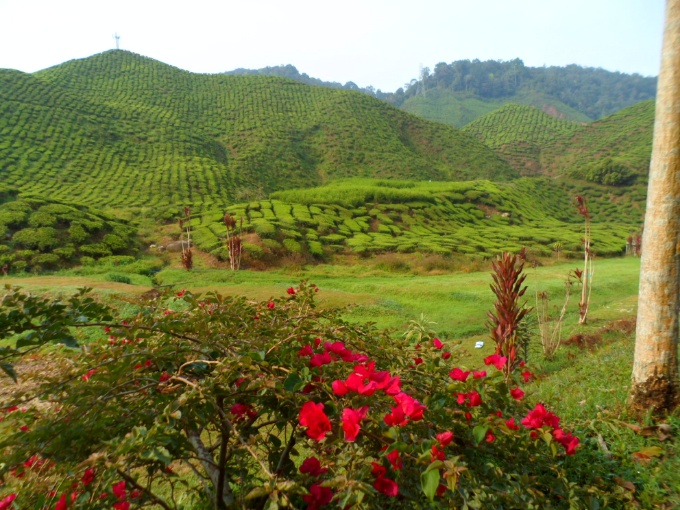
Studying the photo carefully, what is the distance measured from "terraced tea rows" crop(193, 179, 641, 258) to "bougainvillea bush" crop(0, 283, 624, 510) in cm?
1257

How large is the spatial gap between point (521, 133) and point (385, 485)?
5594 cm

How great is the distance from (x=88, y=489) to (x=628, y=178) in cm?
3833

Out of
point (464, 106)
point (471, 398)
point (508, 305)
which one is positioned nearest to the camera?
point (471, 398)

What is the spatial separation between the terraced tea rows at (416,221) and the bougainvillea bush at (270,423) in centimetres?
1257

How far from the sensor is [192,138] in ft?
110

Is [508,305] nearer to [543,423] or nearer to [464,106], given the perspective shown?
[543,423]

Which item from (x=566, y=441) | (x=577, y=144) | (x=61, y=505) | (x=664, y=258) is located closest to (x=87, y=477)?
(x=61, y=505)

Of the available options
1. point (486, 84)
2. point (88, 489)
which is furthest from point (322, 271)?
point (486, 84)

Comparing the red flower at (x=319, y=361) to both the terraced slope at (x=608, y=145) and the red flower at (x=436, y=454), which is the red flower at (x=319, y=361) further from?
the terraced slope at (x=608, y=145)

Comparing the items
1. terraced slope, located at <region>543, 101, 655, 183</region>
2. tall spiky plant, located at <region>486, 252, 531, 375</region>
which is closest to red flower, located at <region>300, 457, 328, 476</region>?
tall spiky plant, located at <region>486, 252, 531, 375</region>

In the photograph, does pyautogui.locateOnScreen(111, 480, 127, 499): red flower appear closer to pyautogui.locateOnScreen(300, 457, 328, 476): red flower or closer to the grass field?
pyautogui.locateOnScreen(300, 457, 328, 476): red flower

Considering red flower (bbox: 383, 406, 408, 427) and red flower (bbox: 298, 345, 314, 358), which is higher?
red flower (bbox: 298, 345, 314, 358)

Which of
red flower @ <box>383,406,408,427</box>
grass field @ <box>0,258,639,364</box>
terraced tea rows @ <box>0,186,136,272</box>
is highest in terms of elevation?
red flower @ <box>383,406,408,427</box>

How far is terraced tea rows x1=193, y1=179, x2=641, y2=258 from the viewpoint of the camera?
1549cm
